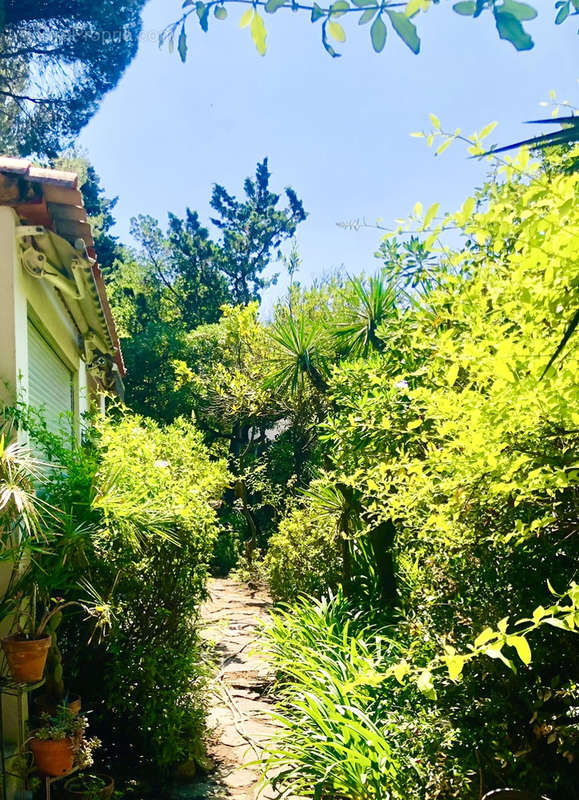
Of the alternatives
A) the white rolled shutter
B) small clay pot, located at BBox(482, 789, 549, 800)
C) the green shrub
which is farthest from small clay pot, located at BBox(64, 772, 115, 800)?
the green shrub

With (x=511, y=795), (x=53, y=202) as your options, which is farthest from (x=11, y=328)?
(x=511, y=795)

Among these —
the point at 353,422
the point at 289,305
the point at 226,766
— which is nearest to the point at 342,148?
the point at 353,422

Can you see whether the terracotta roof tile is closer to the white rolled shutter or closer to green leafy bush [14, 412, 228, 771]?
the white rolled shutter

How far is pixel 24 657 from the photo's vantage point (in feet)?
12.4

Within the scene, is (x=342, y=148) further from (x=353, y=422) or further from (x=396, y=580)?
(x=396, y=580)

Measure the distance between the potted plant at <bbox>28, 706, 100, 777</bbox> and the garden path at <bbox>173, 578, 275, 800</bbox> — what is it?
99cm

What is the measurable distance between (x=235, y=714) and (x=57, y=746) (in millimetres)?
2858

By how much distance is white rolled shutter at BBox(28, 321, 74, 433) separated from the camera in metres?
5.46

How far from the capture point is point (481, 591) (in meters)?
3.78

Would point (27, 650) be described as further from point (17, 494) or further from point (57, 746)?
point (17, 494)

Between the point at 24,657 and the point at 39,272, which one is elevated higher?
the point at 39,272

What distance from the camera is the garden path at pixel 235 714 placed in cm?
493

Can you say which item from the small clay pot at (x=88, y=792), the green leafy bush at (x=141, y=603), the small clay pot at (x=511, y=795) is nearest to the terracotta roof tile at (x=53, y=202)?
the green leafy bush at (x=141, y=603)

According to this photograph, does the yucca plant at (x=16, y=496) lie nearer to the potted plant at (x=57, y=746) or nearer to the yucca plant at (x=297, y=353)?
the potted plant at (x=57, y=746)
